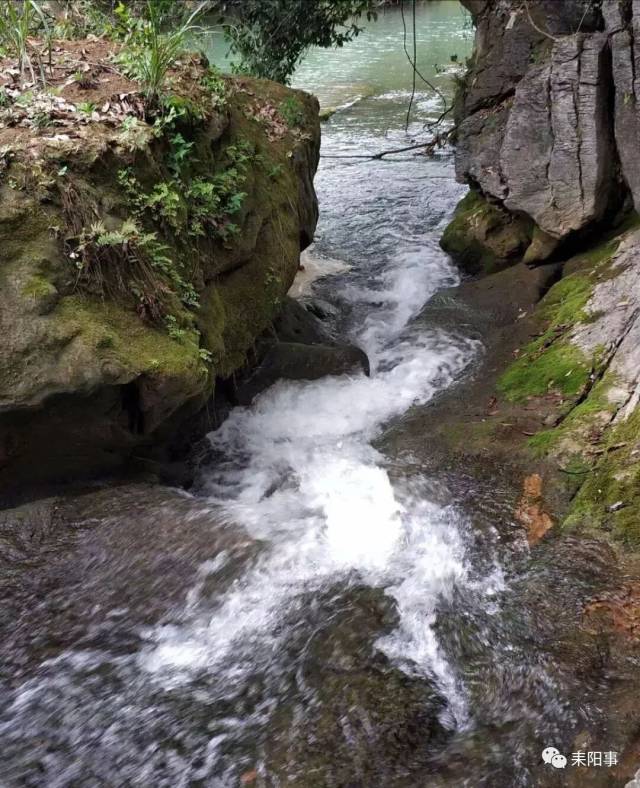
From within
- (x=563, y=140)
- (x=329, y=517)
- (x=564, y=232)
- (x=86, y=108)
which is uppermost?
(x=86, y=108)

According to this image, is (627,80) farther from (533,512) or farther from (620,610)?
(620,610)

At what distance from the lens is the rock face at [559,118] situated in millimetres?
6699

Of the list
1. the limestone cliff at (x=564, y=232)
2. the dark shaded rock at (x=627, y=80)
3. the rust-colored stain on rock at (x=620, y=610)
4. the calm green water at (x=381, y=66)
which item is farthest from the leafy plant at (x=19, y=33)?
the calm green water at (x=381, y=66)

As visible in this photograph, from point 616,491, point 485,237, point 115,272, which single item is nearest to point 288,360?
point 115,272

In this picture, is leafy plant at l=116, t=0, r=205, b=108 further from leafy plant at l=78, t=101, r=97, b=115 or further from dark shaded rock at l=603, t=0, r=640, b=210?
dark shaded rock at l=603, t=0, r=640, b=210

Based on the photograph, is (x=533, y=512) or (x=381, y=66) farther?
(x=381, y=66)

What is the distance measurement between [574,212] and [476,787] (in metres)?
6.18

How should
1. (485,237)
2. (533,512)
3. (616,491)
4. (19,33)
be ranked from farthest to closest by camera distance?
(485,237), (19,33), (533,512), (616,491)

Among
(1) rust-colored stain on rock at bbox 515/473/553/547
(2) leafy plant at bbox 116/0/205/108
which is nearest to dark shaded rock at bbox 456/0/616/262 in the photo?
(1) rust-colored stain on rock at bbox 515/473/553/547

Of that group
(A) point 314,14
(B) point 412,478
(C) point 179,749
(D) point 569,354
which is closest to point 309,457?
(B) point 412,478

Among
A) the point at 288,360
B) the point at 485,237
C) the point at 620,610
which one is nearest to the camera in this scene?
the point at 620,610

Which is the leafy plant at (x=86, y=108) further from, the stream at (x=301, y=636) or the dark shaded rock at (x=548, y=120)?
the dark shaded rock at (x=548, y=120)

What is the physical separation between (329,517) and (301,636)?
1.16 metres

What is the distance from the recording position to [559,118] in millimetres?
7145
